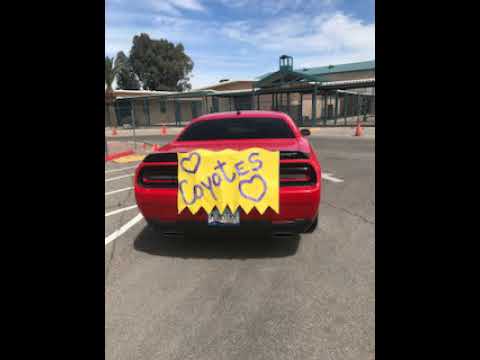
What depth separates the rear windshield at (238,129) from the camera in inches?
144

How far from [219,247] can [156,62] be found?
60284 millimetres

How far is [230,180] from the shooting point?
2.61 meters

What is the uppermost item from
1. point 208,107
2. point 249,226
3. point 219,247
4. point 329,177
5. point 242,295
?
point 208,107

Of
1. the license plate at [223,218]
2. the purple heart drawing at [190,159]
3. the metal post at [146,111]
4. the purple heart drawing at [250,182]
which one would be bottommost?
the license plate at [223,218]

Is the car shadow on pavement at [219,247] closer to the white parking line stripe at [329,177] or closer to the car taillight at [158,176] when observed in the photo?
the car taillight at [158,176]

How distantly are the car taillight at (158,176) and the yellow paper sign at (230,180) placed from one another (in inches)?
4.3

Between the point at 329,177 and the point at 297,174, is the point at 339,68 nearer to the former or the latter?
the point at 329,177

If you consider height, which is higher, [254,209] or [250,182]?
[250,182]

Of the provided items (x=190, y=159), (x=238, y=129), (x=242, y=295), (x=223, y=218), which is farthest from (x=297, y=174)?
(x=238, y=129)

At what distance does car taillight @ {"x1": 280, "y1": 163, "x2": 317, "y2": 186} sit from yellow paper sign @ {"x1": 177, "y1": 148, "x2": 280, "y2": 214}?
10 centimetres

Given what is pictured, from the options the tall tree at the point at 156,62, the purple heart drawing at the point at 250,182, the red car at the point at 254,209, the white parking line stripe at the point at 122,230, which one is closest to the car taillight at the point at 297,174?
the red car at the point at 254,209

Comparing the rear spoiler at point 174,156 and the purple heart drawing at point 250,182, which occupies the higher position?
the rear spoiler at point 174,156
